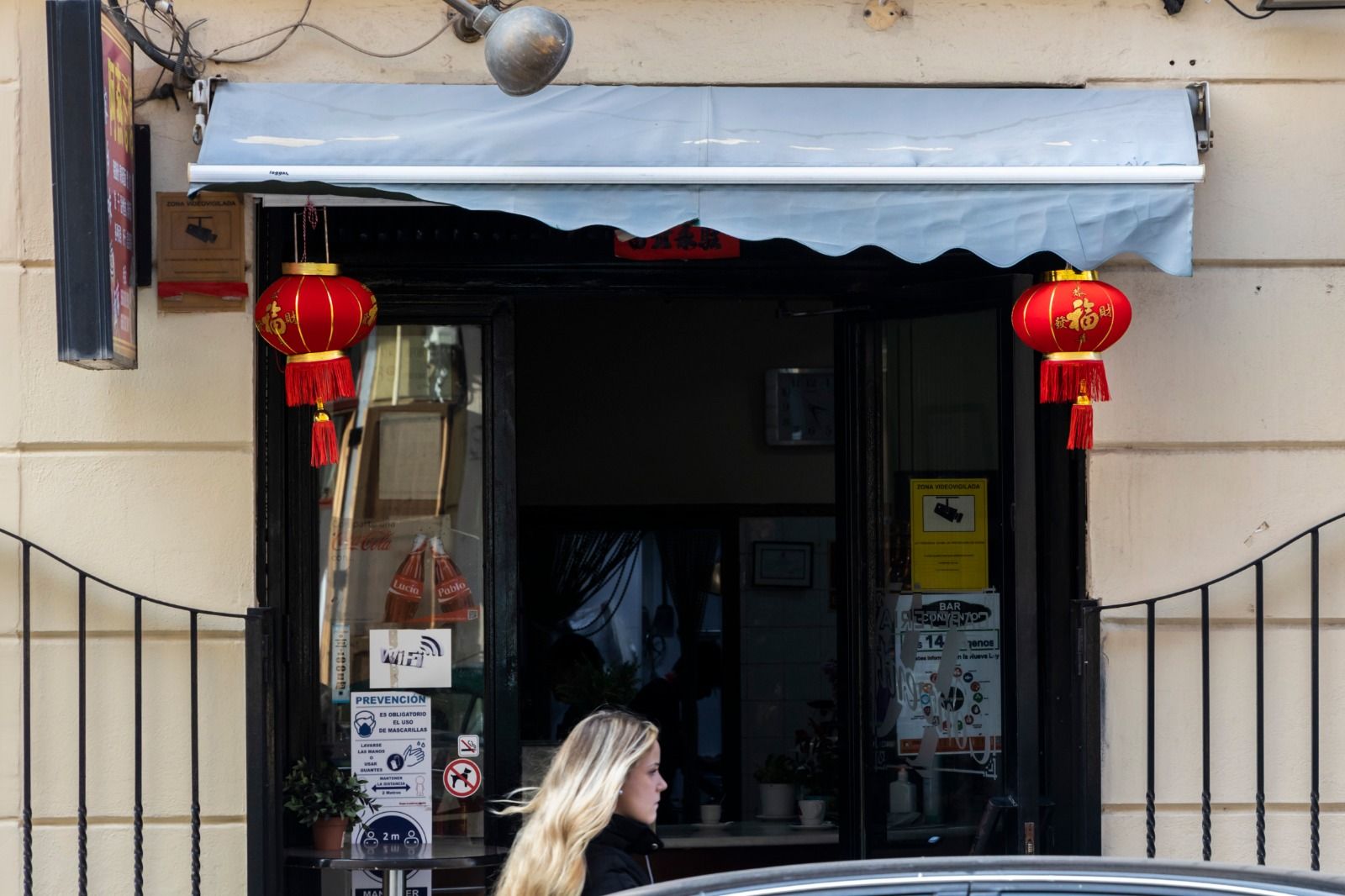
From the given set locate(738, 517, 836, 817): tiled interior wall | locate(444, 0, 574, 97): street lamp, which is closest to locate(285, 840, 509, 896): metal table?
locate(444, 0, 574, 97): street lamp

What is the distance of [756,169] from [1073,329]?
45.1 inches

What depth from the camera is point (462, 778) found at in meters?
5.67

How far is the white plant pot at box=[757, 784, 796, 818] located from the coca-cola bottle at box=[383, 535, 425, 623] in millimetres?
3335

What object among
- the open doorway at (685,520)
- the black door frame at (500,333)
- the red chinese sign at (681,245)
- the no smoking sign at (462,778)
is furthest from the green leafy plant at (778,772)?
the red chinese sign at (681,245)

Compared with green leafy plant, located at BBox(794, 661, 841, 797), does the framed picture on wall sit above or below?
above

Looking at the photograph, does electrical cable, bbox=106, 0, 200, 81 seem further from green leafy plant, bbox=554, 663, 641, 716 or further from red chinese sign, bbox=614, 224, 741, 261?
green leafy plant, bbox=554, 663, 641, 716

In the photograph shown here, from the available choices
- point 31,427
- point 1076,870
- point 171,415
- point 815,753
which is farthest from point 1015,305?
point 815,753

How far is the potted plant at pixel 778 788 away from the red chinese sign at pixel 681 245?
12.2 ft

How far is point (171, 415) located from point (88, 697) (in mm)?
1003

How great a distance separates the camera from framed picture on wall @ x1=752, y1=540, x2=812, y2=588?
9.35 meters

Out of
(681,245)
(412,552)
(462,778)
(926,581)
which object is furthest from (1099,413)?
(462,778)

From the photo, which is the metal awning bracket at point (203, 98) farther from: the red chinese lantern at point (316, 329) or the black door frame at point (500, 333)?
the red chinese lantern at point (316, 329)

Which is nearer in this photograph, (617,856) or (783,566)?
(617,856)

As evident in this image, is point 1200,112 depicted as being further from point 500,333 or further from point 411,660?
point 411,660
